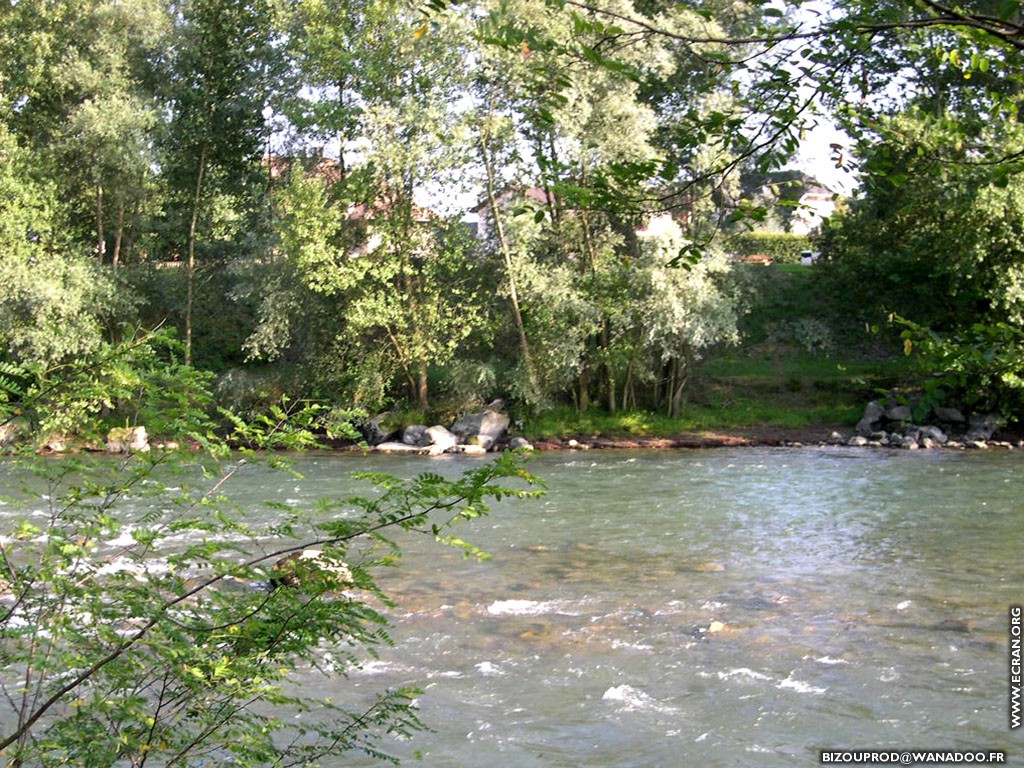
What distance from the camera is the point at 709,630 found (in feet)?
34.0

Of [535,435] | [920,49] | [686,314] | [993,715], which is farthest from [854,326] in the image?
[920,49]

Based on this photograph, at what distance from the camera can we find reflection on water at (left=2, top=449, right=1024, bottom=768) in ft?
25.7

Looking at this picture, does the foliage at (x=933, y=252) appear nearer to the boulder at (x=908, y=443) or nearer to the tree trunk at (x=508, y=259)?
the boulder at (x=908, y=443)

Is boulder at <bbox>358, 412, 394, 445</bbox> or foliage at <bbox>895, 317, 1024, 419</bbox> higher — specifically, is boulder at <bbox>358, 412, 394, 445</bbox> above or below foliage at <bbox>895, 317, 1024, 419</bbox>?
below

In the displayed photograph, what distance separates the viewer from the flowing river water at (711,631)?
7824 millimetres

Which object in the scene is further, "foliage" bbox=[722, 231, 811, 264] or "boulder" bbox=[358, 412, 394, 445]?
"foliage" bbox=[722, 231, 811, 264]

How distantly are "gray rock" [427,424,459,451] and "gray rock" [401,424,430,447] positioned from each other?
0.18 m

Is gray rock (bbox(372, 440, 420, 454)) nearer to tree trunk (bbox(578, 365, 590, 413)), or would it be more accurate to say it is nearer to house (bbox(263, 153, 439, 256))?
house (bbox(263, 153, 439, 256))

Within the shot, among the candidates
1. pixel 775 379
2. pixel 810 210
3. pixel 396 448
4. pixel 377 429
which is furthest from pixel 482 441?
pixel 810 210

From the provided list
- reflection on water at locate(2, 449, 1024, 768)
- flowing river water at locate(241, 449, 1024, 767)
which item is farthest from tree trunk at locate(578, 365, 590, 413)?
flowing river water at locate(241, 449, 1024, 767)

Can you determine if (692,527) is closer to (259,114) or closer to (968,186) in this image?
(968,186)

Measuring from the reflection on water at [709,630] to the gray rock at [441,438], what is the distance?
880cm

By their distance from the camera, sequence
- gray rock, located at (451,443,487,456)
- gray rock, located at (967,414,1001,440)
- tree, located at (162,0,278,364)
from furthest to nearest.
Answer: tree, located at (162,0,278,364) → gray rock, located at (451,443,487,456) → gray rock, located at (967,414,1001,440)

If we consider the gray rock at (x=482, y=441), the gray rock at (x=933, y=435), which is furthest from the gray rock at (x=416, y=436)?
the gray rock at (x=933, y=435)
